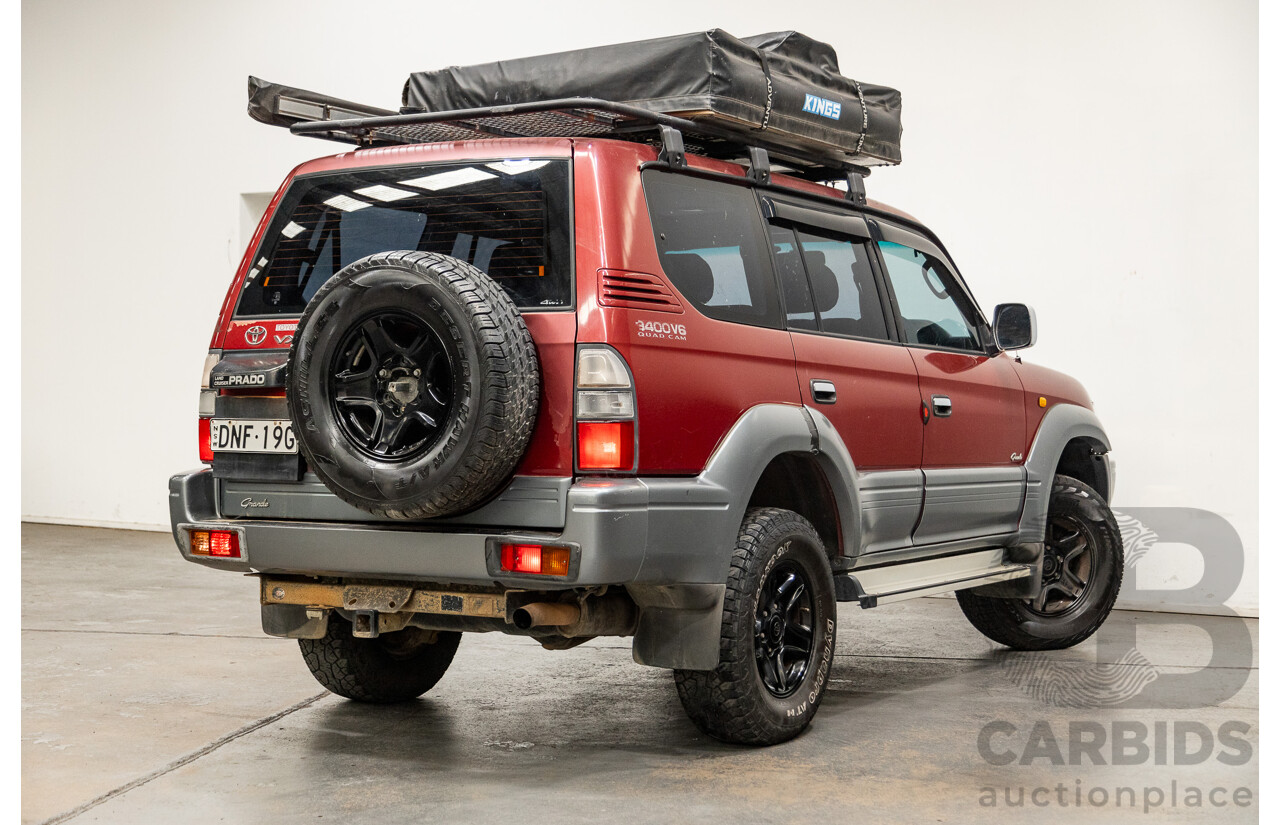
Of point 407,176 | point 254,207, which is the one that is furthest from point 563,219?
point 254,207

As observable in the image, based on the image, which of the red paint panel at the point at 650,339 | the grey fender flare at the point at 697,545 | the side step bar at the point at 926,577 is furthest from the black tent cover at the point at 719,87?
the side step bar at the point at 926,577

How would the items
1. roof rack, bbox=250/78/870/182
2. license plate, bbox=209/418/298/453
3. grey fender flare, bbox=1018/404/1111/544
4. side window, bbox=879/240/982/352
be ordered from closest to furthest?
license plate, bbox=209/418/298/453 < roof rack, bbox=250/78/870/182 < side window, bbox=879/240/982/352 < grey fender flare, bbox=1018/404/1111/544

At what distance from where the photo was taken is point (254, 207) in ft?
35.8

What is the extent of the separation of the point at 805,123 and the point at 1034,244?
3.64 meters

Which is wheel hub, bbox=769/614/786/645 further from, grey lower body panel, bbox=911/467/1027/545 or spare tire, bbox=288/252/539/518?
spare tire, bbox=288/252/539/518

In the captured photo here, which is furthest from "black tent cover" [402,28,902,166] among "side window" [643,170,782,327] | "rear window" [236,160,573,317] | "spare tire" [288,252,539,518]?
"spare tire" [288,252,539,518]

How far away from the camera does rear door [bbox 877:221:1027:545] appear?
5.29 m

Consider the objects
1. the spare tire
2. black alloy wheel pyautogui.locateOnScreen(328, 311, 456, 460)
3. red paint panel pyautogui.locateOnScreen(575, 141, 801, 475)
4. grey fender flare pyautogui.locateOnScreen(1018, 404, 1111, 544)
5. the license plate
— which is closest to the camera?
the spare tire

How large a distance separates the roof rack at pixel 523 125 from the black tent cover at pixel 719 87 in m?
0.10

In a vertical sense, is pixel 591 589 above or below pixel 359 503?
below

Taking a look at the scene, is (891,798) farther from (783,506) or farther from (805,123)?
(805,123)

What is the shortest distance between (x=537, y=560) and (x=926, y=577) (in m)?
2.20

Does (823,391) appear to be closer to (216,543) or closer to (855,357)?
(855,357)

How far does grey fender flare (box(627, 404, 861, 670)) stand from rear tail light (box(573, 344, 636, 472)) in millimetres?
159
